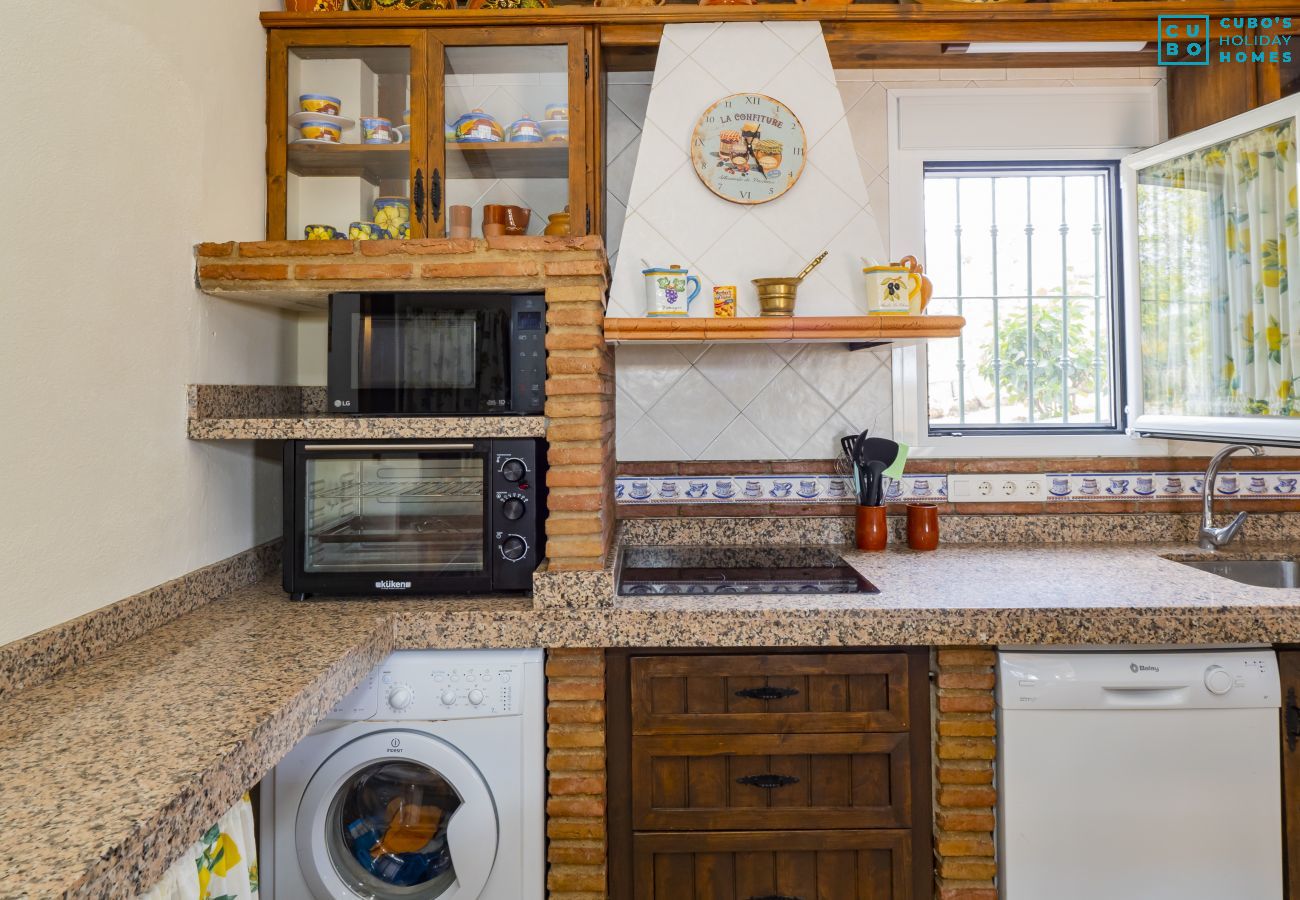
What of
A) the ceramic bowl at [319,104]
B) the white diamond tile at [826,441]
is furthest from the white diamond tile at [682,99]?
the white diamond tile at [826,441]

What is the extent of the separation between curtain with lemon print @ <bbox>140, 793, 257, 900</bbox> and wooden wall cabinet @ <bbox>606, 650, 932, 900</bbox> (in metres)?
0.74

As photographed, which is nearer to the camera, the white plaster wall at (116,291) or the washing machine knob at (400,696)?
the white plaster wall at (116,291)

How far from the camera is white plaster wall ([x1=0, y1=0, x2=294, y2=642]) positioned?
1.26 metres

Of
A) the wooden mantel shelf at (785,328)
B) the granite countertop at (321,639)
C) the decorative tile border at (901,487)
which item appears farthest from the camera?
the decorative tile border at (901,487)

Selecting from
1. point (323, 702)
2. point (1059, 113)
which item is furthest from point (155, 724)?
point (1059, 113)

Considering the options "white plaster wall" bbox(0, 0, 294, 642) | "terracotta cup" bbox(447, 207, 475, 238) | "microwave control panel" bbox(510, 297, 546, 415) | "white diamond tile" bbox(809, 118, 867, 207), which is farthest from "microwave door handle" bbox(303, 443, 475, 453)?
"white diamond tile" bbox(809, 118, 867, 207)

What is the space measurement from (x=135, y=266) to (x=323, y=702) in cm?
90

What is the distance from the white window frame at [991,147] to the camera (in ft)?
7.89

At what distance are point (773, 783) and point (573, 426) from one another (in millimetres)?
860

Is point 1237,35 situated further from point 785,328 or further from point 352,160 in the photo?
point 352,160

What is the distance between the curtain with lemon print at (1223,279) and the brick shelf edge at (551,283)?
1.58 m

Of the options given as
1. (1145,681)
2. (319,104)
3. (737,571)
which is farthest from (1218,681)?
(319,104)

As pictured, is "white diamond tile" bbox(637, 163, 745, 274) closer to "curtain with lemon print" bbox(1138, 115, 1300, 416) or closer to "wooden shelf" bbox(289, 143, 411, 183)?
"wooden shelf" bbox(289, 143, 411, 183)

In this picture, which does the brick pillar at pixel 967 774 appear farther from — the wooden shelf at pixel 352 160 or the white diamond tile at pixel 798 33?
the wooden shelf at pixel 352 160
